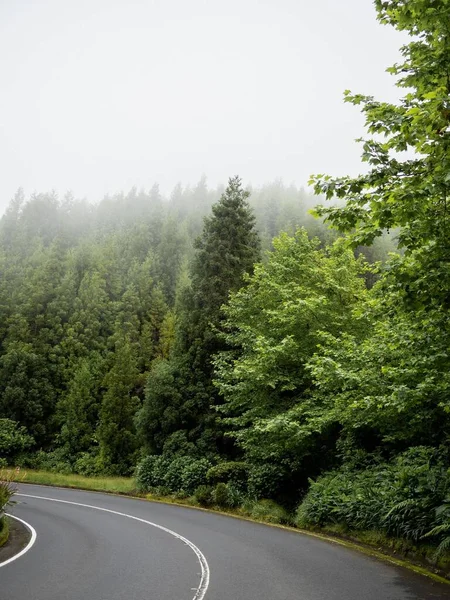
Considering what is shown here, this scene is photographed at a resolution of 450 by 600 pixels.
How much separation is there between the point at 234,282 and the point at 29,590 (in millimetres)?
22490

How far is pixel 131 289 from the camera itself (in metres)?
70.1

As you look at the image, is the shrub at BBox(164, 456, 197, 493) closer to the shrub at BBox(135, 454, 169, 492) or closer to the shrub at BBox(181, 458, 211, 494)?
the shrub at BBox(181, 458, 211, 494)

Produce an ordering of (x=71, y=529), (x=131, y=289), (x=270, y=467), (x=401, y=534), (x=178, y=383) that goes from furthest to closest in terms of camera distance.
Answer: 1. (x=131, y=289)
2. (x=178, y=383)
3. (x=270, y=467)
4. (x=71, y=529)
5. (x=401, y=534)

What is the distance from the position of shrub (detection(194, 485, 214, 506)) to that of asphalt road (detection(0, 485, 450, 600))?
6.31 m

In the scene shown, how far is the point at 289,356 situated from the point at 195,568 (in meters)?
12.1

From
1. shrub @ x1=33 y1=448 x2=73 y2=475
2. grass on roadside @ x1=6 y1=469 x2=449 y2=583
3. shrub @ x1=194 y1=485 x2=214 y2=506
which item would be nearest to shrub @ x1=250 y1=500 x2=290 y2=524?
grass on roadside @ x1=6 y1=469 x2=449 y2=583

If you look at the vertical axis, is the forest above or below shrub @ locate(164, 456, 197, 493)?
above

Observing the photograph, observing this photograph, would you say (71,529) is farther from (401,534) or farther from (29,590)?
(401,534)

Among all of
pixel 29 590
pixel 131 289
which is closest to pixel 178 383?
pixel 29 590

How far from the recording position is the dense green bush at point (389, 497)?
10.0 metres

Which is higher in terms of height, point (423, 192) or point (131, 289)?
point (131, 289)

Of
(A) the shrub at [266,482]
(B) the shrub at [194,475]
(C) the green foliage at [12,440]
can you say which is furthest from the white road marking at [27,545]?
(C) the green foliage at [12,440]

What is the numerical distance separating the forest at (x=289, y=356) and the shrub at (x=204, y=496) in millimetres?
73

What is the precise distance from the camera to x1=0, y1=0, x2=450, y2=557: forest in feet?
23.4
